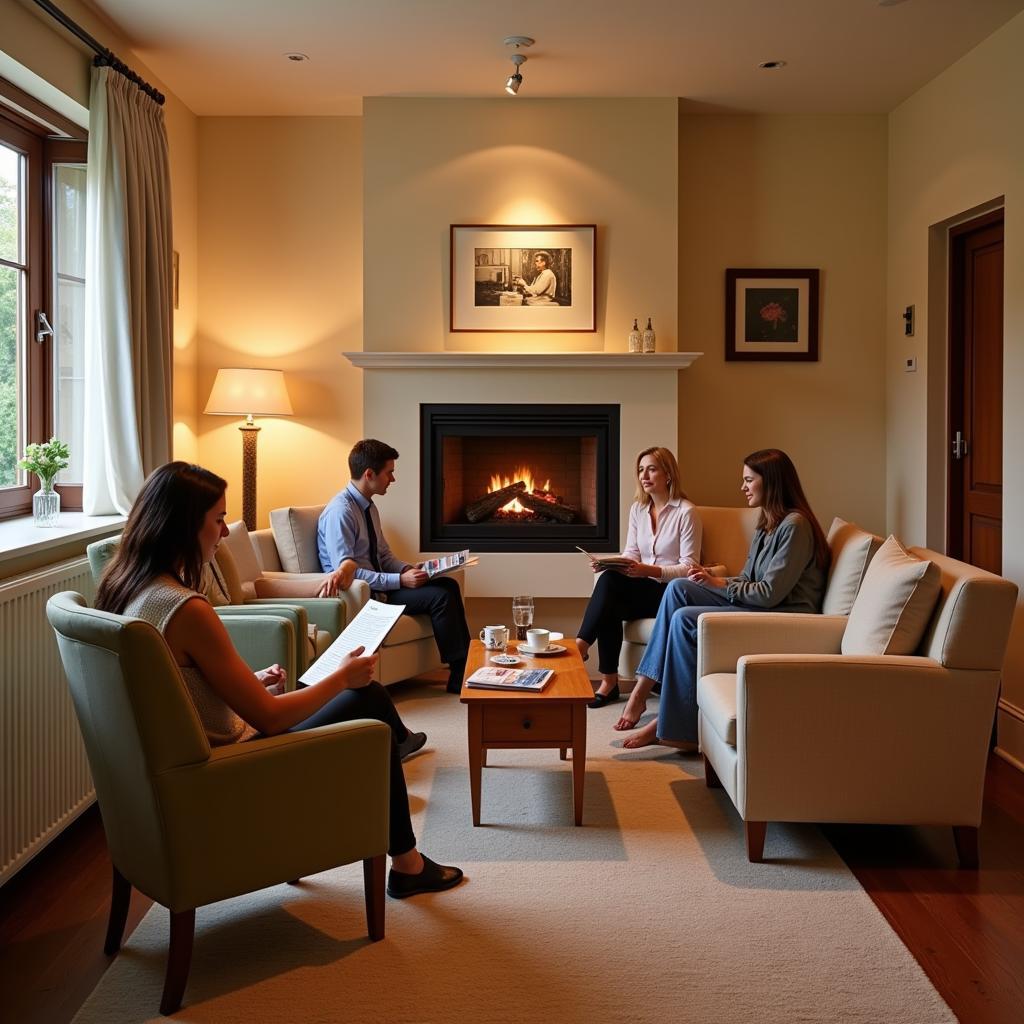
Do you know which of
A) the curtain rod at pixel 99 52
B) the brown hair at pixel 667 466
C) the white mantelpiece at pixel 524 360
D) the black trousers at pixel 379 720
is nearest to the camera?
the black trousers at pixel 379 720

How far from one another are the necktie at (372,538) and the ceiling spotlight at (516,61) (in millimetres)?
1958

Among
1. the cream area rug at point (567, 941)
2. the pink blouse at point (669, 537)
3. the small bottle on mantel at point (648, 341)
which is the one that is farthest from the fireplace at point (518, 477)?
the cream area rug at point (567, 941)

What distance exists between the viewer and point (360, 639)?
2824 mm

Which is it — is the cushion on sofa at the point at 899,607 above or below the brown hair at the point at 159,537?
below

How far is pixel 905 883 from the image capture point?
2959mm

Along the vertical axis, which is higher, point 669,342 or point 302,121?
point 302,121

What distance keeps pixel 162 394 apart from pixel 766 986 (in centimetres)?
329

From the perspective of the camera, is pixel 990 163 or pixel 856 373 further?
pixel 856 373

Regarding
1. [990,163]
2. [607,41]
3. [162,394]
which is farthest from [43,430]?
[990,163]

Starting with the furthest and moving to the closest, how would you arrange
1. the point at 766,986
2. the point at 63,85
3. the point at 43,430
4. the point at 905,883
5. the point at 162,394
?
the point at 162,394
the point at 43,430
the point at 63,85
the point at 905,883
the point at 766,986

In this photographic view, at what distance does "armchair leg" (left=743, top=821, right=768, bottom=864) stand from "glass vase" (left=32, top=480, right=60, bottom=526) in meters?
2.47

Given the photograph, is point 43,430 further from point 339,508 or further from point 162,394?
point 339,508

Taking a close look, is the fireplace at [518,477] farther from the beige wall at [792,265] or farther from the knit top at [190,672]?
the knit top at [190,672]

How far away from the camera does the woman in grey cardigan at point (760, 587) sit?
3.93 metres
